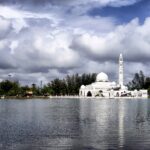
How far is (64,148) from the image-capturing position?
3080 cm

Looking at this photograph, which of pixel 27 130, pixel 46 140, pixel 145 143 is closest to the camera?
pixel 145 143

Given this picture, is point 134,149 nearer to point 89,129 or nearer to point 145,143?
point 145,143

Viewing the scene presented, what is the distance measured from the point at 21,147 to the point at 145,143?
9.09 meters

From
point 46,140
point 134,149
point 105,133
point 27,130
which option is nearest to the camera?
point 134,149

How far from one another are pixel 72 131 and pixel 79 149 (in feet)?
37.7

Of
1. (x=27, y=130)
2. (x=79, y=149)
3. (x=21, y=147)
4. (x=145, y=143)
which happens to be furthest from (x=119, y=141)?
(x=27, y=130)

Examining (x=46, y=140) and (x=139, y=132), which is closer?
(x=46, y=140)

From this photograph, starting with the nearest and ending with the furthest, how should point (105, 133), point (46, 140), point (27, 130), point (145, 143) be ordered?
1. point (145, 143)
2. point (46, 140)
3. point (105, 133)
4. point (27, 130)

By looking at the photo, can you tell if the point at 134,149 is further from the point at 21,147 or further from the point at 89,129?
the point at 89,129

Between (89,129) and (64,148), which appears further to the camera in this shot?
(89,129)

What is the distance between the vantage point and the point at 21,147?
31.2 metres

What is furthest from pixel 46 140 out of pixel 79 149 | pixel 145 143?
pixel 145 143

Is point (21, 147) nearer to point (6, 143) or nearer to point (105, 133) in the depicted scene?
point (6, 143)

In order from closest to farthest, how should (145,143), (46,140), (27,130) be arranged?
(145,143) → (46,140) → (27,130)
